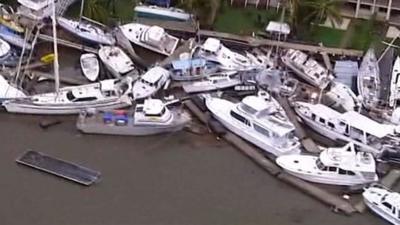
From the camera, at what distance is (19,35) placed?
1562 centimetres

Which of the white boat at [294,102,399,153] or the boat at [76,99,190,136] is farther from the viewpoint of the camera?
the boat at [76,99,190,136]

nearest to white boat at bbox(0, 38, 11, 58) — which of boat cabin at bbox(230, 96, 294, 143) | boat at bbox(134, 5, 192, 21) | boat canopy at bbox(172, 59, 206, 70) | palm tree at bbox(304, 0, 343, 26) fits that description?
boat at bbox(134, 5, 192, 21)

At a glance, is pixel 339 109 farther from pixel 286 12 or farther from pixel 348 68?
pixel 286 12

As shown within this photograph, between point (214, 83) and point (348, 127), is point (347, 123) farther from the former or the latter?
point (214, 83)

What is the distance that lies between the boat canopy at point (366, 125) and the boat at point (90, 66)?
15.2 ft

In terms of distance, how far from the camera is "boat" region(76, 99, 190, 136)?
1368 cm

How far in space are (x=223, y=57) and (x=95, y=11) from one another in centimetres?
287

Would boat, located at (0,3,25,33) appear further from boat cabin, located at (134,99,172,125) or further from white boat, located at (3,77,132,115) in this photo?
boat cabin, located at (134,99,172,125)

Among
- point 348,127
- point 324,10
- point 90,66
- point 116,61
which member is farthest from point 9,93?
point 324,10

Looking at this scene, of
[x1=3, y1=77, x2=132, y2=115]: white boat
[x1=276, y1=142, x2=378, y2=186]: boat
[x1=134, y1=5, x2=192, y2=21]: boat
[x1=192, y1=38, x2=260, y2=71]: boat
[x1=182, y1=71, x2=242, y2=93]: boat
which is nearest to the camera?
[x1=276, y1=142, x2=378, y2=186]: boat

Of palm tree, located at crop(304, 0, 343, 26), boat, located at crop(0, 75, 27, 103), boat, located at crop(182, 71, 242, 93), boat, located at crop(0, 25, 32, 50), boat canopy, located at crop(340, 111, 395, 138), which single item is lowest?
boat, located at crop(0, 75, 27, 103)

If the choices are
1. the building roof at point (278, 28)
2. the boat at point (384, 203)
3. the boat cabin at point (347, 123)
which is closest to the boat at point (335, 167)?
the boat at point (384, 203)

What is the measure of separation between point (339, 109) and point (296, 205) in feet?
8.06

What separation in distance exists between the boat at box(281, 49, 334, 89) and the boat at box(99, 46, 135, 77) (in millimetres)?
2950
